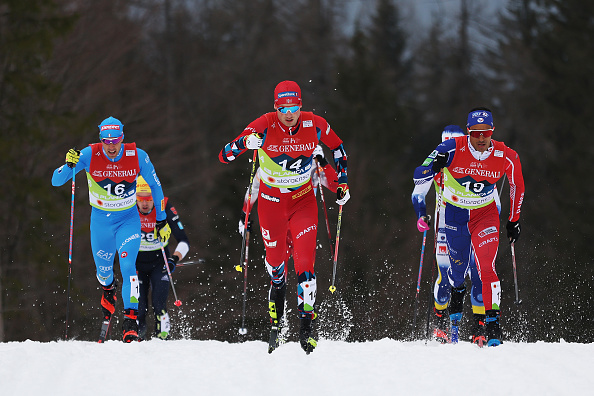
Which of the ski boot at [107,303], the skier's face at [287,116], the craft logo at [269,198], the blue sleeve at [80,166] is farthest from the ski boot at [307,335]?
the blue sleeve at [80,166]

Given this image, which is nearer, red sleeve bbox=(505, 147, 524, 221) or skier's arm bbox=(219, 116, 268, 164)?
skier's arm bbox=(219, 116, 268, 164)

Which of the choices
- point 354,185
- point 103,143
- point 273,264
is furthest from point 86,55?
point 273,264

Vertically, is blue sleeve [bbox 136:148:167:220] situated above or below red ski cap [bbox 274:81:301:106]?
below

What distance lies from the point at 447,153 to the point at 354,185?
59.0 ft

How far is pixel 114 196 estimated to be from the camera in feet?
28.4

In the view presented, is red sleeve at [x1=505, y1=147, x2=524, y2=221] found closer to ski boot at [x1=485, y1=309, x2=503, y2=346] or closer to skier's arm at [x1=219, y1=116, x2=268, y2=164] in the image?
ski boot at [x1=485, y1=309, x2=503, y2=346]

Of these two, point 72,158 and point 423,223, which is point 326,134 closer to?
point 423,223

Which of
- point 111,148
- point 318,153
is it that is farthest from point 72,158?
point 318,153

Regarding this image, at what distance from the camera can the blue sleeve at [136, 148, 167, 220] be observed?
8836mm

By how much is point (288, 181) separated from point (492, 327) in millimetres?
2375

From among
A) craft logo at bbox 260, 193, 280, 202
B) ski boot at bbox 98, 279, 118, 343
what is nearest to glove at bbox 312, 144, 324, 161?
craft logo at bbox 260, 193, 280, 202

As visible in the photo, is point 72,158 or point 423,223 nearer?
point 423,223

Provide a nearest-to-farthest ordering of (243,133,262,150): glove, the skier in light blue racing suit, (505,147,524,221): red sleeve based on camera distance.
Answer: (243,133,262,150): glove < (505,147,524,221): red sleeve < the skier in light blue racing suit

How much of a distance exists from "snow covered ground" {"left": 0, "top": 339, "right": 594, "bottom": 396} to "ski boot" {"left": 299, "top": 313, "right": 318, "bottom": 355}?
0.23 ft
